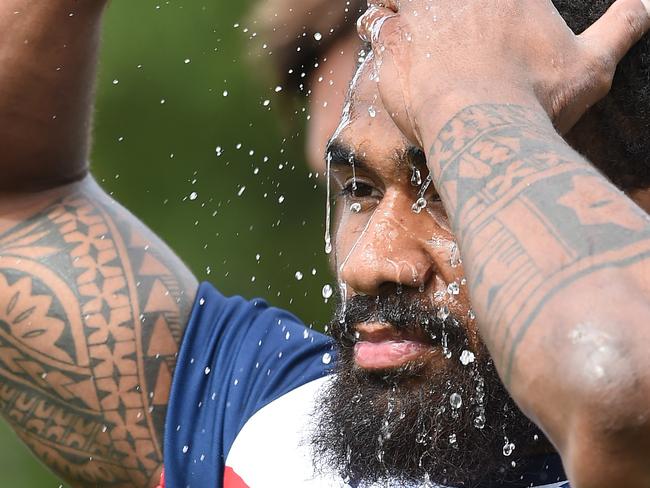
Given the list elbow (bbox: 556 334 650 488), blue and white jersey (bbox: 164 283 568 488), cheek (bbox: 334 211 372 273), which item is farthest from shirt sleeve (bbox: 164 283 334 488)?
elbow (bbox: 556 334 650 488)

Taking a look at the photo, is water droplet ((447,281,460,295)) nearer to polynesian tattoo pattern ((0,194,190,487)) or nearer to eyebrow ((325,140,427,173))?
eyebrow ((325,140,427,173))

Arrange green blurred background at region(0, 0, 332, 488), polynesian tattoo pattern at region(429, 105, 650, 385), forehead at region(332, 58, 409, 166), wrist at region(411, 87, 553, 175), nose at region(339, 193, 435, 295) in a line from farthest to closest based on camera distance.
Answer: green blurred background at region(0, 0, 332, 488), forehead at region(332, 58, 409, 166), nose at region(339, 193, 435, 295), wrist at region(411, 87, 553, 175), polynesian tattoo pattern at region(429, 105, 650, 385)

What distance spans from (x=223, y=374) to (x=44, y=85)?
785 millimetres

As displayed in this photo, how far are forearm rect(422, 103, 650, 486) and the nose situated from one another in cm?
36

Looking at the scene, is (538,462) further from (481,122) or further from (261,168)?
(261,168)

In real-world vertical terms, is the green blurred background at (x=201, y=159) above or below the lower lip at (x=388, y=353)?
below

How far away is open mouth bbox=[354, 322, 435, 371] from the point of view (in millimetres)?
2252

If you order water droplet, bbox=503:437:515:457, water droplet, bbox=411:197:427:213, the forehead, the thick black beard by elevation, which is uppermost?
the forehead

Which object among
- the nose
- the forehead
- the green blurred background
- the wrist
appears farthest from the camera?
the green blurred background

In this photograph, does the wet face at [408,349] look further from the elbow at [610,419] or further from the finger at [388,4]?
the elbow at [610,419]

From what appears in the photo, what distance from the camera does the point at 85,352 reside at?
2684 millimetres

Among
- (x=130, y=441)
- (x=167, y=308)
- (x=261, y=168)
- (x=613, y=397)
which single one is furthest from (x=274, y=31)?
(x=261, y=168)

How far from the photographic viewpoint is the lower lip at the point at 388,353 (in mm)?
2252

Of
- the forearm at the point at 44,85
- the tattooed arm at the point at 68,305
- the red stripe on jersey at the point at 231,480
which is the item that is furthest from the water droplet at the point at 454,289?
the forearm at the point at 44,85
